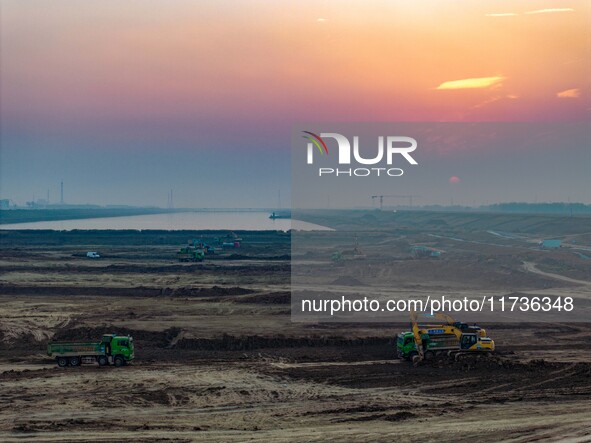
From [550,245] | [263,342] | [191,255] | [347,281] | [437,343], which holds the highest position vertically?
[550,245]

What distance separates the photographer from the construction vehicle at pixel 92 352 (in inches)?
1642

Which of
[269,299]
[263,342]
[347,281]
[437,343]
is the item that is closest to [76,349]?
[263,342]

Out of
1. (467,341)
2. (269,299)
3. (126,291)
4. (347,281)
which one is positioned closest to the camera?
(467,341)

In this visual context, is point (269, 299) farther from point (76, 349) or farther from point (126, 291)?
point (76, 349)

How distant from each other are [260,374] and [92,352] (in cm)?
918

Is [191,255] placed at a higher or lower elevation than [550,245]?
lower

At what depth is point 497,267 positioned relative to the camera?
279ft

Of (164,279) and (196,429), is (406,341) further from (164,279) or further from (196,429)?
(164,279)

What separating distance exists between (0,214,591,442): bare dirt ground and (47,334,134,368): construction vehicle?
75cm

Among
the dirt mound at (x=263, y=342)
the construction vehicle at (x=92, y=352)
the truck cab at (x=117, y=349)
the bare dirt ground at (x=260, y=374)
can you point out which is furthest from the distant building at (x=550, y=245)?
the construction vehicle at (x=92, y=352)

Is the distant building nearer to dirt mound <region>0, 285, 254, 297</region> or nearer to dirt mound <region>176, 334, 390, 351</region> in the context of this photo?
dirt mound <region>0, 285, 254, 297</region>

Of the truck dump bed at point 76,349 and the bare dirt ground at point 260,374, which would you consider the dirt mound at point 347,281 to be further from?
the truck dump bed at point 76,349

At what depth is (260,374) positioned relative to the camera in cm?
4006

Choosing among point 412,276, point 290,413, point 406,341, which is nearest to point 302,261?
point 412,276
